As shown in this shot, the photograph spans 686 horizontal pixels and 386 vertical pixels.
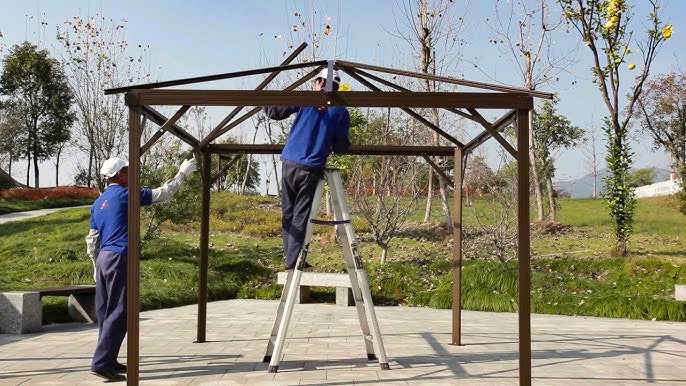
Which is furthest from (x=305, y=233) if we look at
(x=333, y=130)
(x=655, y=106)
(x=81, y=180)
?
(x=81, y=180)

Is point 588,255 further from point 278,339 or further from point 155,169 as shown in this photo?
point 278,339

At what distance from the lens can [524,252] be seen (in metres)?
4.03

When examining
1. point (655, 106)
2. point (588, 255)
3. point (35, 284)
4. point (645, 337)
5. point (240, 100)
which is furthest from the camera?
point (655, 106)

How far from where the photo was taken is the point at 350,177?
14.6 meters

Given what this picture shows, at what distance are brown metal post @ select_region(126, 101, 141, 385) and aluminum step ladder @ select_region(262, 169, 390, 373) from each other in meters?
1.29

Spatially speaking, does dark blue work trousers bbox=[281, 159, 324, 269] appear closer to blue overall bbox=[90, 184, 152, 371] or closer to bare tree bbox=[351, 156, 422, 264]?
blue overall bbox=[90, 184, 152, 371]

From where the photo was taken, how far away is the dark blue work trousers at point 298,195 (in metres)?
5.26

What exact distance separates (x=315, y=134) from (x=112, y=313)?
1.85 m

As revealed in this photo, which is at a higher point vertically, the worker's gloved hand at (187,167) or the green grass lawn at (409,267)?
the worker's gloved hand at (187,167)

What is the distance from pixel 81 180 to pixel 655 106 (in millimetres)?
24765

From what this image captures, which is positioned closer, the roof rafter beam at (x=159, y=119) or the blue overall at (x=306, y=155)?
the roof rafter beam at (x=159, y=119)

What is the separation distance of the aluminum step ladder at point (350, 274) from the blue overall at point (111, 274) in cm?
106

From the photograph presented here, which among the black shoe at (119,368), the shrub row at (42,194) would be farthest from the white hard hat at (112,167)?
the shrub row at (42,194)

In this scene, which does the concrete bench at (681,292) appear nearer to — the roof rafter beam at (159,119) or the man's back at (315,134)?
the man's back at (315,134)
